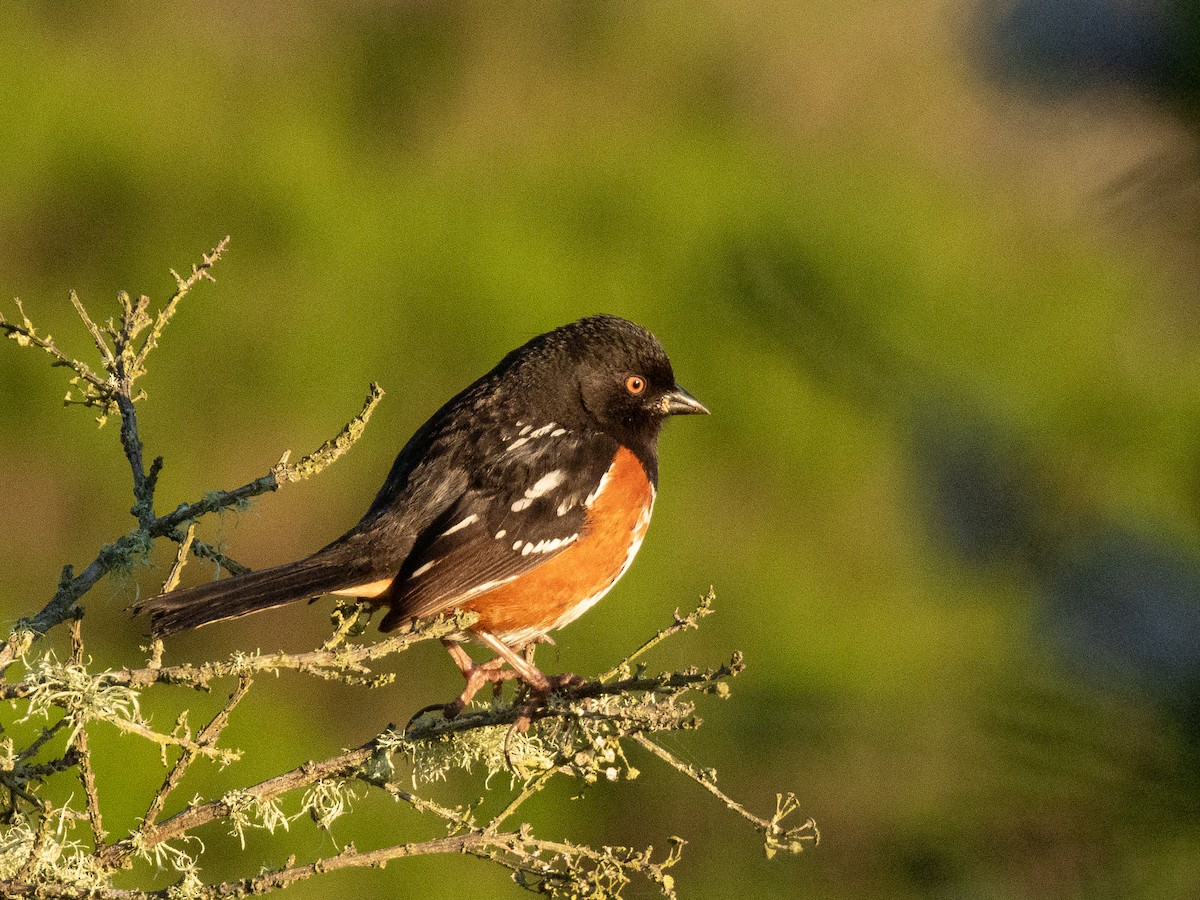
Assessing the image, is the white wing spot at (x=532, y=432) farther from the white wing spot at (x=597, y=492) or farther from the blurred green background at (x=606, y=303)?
the blurred green background at (x=606, y=303)

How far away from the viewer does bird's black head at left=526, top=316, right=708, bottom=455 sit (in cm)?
292

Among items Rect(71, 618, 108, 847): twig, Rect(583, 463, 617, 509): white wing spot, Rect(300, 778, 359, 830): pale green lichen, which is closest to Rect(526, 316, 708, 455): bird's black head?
Rect(583, 463, 617, 509): white wing spot

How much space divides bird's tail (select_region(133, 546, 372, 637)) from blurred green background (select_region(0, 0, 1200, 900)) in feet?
2.97

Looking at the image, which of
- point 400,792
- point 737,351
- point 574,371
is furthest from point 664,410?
point 737,351

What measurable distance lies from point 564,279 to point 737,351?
63cm

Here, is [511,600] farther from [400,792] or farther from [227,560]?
[400,792]

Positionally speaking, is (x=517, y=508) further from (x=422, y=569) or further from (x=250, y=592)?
(x=250, y=592)

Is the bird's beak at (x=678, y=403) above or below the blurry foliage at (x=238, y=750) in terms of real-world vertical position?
above

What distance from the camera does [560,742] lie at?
2.12 m

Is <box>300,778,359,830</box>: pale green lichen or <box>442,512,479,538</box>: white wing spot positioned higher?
<box>442,512,479,538</box>: white wing spot

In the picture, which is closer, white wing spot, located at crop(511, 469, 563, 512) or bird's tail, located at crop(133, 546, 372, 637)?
bird's tail, located at crop(133, 546, 372, 637)


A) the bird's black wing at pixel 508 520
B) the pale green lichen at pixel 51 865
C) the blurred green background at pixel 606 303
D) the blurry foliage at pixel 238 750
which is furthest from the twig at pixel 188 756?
the blurred green background at pixel 606 303

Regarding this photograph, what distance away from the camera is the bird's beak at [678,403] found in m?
3.01

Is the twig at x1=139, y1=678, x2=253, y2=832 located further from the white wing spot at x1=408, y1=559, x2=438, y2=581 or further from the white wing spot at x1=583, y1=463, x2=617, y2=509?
the white wing spot at x1=583, y1=463, x2=617, y2=509
